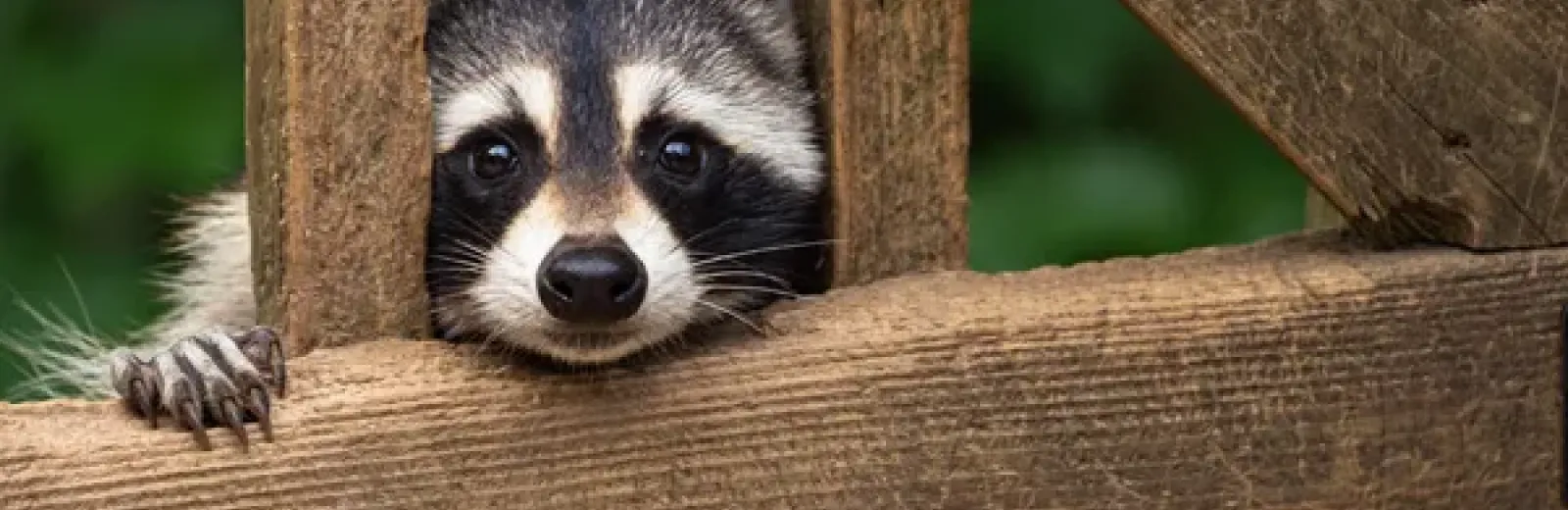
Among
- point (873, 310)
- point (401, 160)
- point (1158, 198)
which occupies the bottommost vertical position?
point (1158, 198)

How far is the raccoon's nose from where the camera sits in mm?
1987

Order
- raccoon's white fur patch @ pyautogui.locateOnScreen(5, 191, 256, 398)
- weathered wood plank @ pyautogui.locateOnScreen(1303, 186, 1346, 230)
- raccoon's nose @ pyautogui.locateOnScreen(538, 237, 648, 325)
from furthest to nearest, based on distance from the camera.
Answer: raccoon's white fur patch @ pyautogui.locateOnScreen(5, 191, 256, 398) < weathered wood plank @ pyautogui.locateOnScreen(1303, 186, 1346, 230) < raccoon's nose @ pyautogui.locateOnScreen(538, 237, 648, 325)

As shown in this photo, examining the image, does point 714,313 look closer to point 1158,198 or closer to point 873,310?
point 873,310

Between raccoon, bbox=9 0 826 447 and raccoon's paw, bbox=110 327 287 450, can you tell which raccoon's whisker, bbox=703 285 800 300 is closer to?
raccoon, bbox=9 0 826 447

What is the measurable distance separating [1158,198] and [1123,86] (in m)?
0.27

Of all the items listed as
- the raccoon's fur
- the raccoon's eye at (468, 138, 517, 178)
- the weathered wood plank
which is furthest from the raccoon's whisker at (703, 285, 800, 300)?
the weathered wood plank

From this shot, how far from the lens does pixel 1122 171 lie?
3.37 m

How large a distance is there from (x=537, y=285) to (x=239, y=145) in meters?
1.41

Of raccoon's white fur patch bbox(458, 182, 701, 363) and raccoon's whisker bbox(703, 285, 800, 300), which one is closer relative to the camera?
raccoon's white fur patch bbox(458, 182, 701, 363)

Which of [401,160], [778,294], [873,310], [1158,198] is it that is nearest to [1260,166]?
[1158,198]

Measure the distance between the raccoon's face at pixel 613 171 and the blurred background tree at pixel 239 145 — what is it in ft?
2.63

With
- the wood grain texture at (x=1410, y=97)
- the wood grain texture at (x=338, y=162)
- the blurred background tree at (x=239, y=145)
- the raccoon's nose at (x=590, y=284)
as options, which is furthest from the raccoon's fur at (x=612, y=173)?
the blurred background tree at (x=239, y=145)

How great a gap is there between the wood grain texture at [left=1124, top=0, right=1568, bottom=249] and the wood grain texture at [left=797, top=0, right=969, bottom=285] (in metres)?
0.17

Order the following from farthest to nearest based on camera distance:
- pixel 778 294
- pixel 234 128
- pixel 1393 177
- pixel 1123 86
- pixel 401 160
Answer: pixel 1123 86
pixel 234 128
pixel 778 294
pixel 1393 177
pixel 401 160
